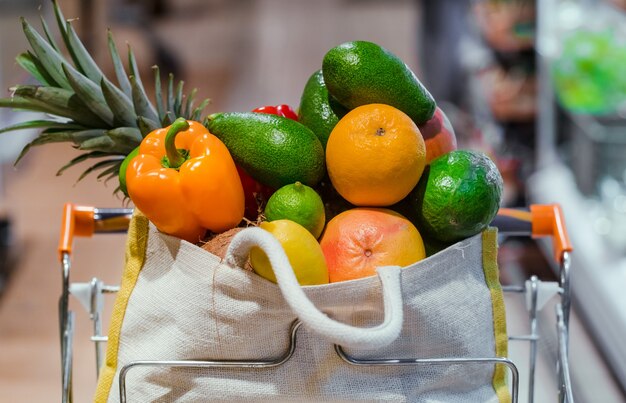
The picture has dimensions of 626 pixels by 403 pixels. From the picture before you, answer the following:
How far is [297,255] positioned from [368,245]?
0.34 feet

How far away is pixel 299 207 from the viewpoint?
1.13m

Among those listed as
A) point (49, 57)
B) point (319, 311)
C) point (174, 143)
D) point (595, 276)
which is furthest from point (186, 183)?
point (595, 276)

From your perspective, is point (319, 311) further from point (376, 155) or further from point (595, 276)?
point (595, 276)

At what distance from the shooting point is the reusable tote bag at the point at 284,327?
41.9 inches

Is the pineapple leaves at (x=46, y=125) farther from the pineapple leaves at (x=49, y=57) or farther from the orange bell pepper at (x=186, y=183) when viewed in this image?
the orange bell pepper at (x=186, y=183)

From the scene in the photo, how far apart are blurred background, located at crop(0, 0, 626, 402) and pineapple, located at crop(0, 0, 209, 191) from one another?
1.76ft

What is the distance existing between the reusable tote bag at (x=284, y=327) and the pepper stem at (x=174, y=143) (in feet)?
0.31

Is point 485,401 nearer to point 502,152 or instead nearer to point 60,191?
point 502,152

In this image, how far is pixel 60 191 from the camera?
5180 millimetres

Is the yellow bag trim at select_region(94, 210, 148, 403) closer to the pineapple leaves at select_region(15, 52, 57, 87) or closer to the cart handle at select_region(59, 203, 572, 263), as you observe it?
the cart handle at select_region(59, 203, 572, 263)

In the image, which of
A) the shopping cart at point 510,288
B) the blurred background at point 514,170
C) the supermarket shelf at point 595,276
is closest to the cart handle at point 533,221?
the shopping cart at point 510,288

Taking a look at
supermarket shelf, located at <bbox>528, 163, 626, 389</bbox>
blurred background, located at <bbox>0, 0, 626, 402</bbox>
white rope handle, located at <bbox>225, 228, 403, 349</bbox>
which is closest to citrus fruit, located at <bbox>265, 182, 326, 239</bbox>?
white rope handle, located at <bbox>225, 228, 403, 349</bbox>

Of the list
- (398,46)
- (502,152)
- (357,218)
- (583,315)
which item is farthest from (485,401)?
(398,46)

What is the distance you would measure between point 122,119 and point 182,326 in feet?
1.31
